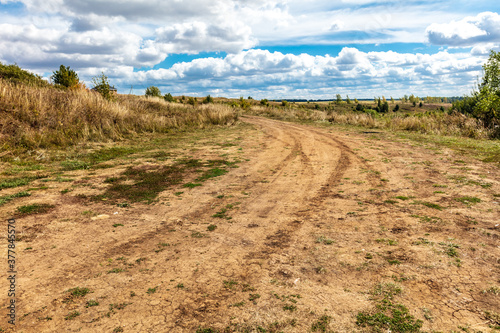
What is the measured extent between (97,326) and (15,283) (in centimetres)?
137

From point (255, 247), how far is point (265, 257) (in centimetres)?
31

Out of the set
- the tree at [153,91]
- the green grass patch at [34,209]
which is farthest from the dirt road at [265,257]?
the tree at [153,91]

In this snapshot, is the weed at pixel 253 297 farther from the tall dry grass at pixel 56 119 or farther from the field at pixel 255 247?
the tall dry grass at pixel 56 119

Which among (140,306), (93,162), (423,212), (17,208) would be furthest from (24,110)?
(423,212)

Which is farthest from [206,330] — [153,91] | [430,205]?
[153,91]

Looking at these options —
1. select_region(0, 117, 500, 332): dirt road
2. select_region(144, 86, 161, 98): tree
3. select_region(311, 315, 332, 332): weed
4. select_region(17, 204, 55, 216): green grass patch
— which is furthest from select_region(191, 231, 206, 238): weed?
select_region(144, 86, 161, 98): tree

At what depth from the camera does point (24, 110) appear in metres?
10.1

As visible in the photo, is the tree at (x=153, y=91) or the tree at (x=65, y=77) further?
the tree at (x=153, y=91)

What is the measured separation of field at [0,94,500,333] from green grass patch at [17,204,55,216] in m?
0.03

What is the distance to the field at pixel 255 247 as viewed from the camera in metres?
2.78

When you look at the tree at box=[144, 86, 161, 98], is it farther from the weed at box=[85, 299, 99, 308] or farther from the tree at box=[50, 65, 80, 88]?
the weed at box=[85, 299, 99, 308]

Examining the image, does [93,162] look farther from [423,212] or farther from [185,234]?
[423,212]

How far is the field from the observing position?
2.78 m

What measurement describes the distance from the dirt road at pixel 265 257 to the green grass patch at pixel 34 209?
A: 0.64 feet
